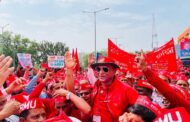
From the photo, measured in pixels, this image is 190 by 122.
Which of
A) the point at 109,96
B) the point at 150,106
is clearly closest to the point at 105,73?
the point at 109,96

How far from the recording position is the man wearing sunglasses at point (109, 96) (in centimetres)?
445

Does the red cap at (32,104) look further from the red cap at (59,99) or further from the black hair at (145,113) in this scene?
the black hair at (145,113)

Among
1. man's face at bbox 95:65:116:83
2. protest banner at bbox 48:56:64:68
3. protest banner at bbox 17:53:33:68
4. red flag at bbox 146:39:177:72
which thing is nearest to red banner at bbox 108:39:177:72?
red flag at bbox 146:39:177:72

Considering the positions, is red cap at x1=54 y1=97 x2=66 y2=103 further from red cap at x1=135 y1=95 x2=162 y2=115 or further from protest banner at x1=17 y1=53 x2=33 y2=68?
protest banner at x1=17 y1=53 x2=33 y2=68

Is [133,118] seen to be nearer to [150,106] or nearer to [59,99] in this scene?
[150,106]

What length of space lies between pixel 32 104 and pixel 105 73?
3.21 ft

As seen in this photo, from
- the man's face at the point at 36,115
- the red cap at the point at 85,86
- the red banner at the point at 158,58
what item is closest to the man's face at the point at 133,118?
the man's face at the point at 36,115

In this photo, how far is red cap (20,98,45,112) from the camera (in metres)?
4.25

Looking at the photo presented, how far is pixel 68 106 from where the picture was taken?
15.9 ft

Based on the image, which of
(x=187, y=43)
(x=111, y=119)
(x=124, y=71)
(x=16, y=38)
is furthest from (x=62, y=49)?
(x=111, y=119)

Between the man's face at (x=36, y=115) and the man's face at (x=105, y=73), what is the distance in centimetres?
84

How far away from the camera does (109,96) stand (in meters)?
4.56

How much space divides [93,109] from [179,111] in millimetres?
2079

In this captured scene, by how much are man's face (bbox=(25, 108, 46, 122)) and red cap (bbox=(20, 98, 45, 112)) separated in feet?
0.14
